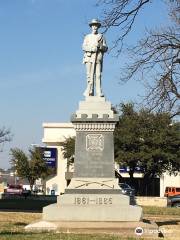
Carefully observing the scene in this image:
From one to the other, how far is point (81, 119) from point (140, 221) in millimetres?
3584

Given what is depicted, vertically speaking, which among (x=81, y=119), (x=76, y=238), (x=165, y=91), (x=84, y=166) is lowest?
(x=76, y=238)

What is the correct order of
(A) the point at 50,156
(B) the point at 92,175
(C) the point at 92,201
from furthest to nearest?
(A) the point at 50,156 < (B) the point at 92,175 < (C) the point at 92,201

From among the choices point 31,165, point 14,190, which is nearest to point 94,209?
point 14,190

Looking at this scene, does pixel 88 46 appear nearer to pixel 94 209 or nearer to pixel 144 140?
pixel 94 209

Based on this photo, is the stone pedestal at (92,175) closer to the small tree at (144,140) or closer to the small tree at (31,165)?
the small tree at (144,140)

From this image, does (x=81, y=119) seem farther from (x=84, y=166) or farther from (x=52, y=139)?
(x=52, y=139)

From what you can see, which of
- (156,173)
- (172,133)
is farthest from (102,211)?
(156,173)

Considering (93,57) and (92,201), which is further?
(93,57)

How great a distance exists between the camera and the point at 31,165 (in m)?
78.8

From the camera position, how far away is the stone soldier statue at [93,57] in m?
18.1

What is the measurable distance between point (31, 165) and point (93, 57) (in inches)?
2428

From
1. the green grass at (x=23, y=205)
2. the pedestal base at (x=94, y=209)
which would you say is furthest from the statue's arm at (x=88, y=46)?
the green grass at (x=23, y=205)

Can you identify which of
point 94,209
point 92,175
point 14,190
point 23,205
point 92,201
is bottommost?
point 23,205

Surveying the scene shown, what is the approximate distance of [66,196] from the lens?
16906 millimetres
